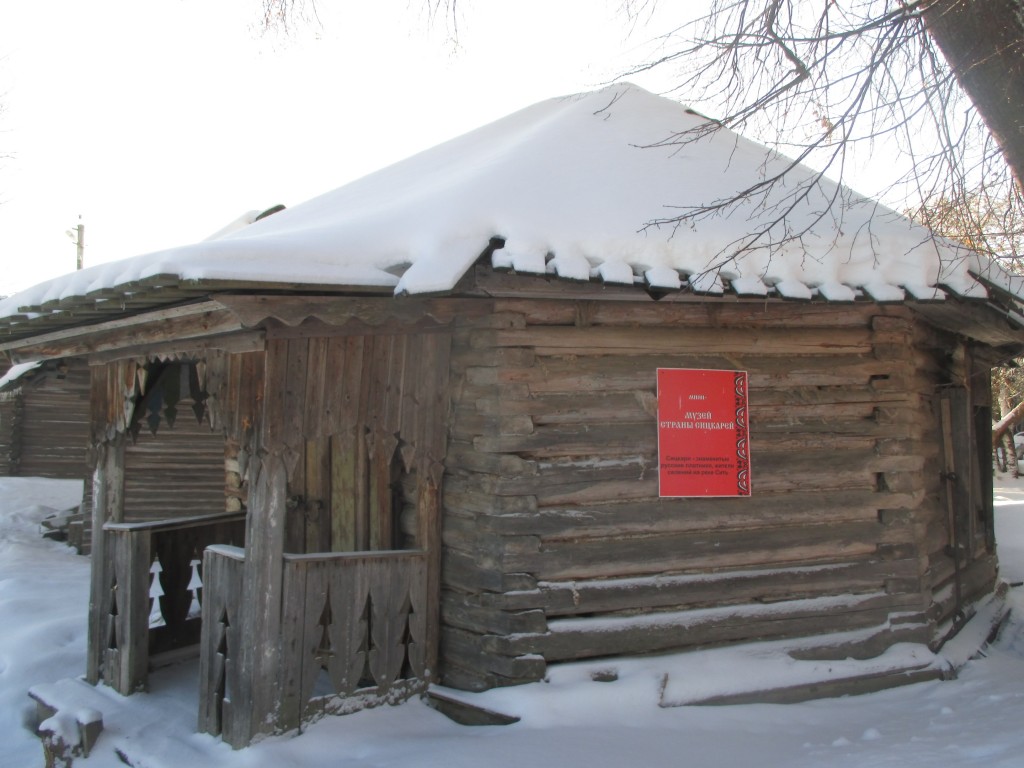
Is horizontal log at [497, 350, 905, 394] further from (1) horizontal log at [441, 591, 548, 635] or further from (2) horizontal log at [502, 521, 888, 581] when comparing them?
(1) horizontal log at [441, 591, 548, 635]

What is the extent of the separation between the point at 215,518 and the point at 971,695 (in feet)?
18.8

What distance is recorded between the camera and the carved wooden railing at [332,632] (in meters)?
4.85

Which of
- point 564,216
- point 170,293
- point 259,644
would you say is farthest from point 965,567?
point 170,293

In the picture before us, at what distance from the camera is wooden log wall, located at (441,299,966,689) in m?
5.14

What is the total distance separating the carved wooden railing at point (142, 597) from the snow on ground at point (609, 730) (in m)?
0.23

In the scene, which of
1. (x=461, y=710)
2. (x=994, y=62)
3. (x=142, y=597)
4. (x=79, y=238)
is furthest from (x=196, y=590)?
(x=79, y=238)

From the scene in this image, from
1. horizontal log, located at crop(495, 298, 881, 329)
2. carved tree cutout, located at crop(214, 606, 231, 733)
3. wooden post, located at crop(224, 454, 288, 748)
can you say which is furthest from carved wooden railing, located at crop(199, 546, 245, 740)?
horizontal log, located at crop(495, 298, 881, 329)

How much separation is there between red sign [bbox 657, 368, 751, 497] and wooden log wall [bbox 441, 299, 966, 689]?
0.32ft

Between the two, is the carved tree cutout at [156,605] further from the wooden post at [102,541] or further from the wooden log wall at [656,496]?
the wooden log wall at [656,496]

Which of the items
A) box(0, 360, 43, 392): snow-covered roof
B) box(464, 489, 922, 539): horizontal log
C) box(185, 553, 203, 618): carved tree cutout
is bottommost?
box(185, 553, 203, 618): carved tree cutout

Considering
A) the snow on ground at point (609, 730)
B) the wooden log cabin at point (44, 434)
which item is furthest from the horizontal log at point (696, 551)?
the wooden log cabin at point (44, 434)

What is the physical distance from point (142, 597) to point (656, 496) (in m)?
3.69

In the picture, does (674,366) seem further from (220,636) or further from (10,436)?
(10,436)

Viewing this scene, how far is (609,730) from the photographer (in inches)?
186
